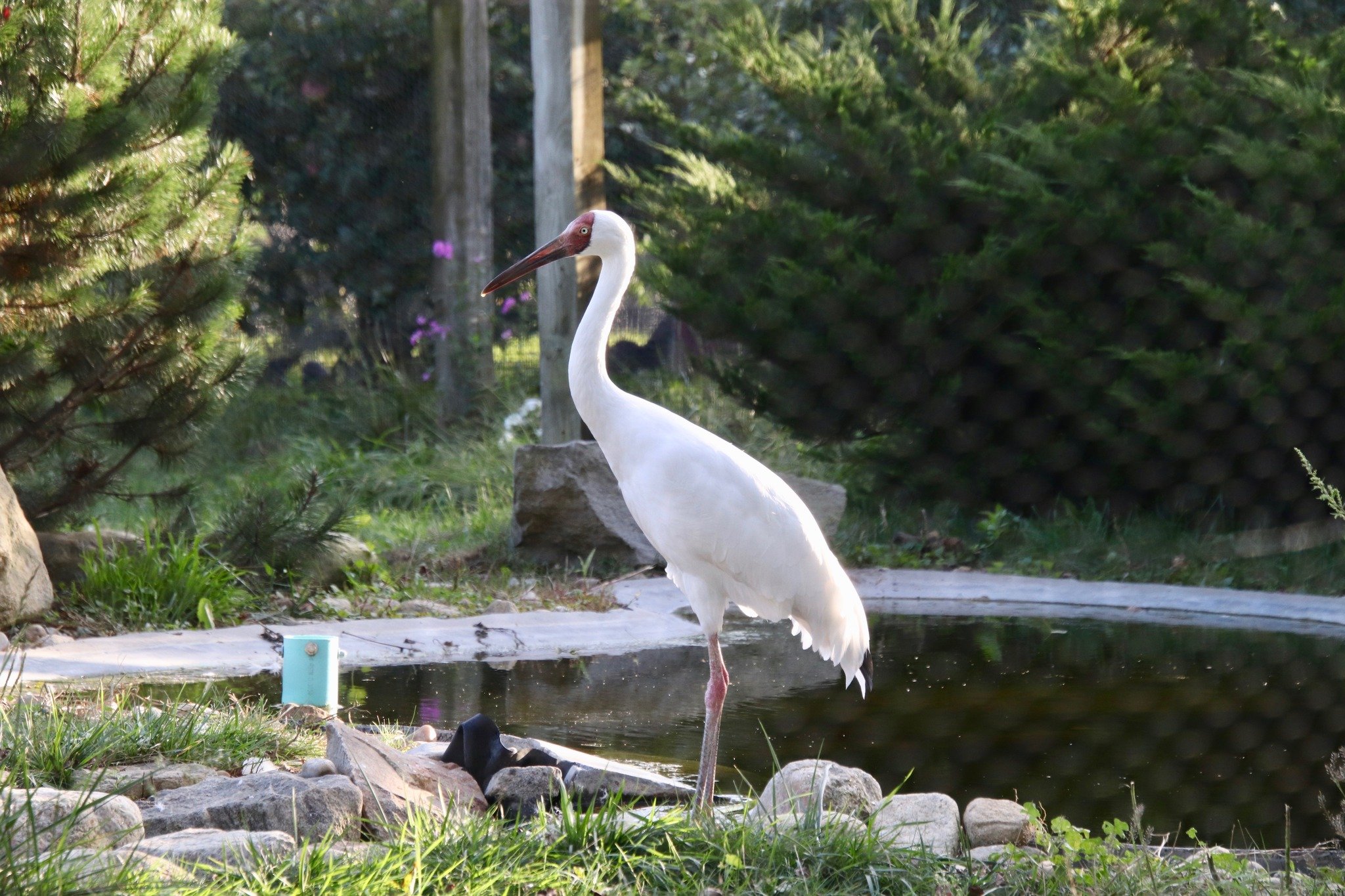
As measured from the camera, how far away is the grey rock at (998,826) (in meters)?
3.28

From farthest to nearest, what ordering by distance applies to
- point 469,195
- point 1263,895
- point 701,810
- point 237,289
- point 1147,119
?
point 469,195
point 1147,119
point 237,289
point 701,810
point 1263,895

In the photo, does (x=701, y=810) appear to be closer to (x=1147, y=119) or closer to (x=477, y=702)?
(x=477, y=702)

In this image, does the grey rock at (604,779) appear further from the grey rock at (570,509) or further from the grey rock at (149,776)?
the grey rock at (570,509)

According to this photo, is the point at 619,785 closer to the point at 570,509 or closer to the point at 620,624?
the point at 620,624

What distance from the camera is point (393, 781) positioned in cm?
318

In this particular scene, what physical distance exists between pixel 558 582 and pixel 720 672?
3.13 meters

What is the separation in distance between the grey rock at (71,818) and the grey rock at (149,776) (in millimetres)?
324

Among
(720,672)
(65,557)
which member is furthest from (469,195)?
(720,672)

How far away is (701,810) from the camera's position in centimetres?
302

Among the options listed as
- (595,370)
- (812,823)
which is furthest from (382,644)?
(812,823)

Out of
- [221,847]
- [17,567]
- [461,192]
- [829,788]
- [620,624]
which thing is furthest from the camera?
[461,192]

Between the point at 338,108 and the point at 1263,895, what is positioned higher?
the point at 338,108

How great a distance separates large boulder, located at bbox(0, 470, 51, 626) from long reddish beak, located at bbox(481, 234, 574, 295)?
214cm

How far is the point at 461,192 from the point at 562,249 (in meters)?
6.49
